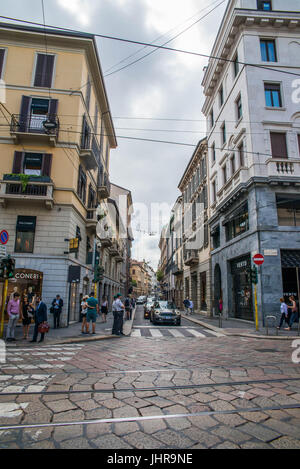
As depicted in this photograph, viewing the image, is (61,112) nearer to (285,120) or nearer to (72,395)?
(285,120)

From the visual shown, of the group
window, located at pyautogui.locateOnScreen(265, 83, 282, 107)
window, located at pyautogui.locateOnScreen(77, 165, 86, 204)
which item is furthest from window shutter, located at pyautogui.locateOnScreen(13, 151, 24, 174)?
window, located at pyautogui.locateOnScreen(265, 83, 282, 107)

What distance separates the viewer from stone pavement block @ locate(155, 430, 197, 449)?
8.89 ft

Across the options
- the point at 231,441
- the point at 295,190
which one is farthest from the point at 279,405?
the point at 295,190

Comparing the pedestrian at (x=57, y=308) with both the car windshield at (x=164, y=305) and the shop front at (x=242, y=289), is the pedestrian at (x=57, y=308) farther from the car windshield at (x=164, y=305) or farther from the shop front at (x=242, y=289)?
the shop front at (x=242, y=289)

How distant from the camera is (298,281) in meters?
15.1

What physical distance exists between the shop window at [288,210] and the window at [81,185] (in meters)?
12.0

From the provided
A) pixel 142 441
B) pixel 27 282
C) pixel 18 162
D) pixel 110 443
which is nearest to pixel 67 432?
pixel 110 443

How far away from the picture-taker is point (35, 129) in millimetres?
16188

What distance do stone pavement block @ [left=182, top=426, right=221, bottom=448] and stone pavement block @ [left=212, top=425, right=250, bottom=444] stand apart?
0.09 metres

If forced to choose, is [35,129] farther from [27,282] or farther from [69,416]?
[69,416]

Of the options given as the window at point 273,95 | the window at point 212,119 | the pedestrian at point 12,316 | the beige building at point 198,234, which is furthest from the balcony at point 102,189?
the pedestrian at point 12,316

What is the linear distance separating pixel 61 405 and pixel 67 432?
0.86m

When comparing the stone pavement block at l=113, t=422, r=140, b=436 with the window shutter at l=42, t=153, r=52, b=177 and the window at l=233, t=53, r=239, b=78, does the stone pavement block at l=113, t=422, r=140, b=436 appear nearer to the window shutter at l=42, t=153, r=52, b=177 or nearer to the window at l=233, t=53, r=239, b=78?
the window shutter at l=42, t=153, r=52, b=177
